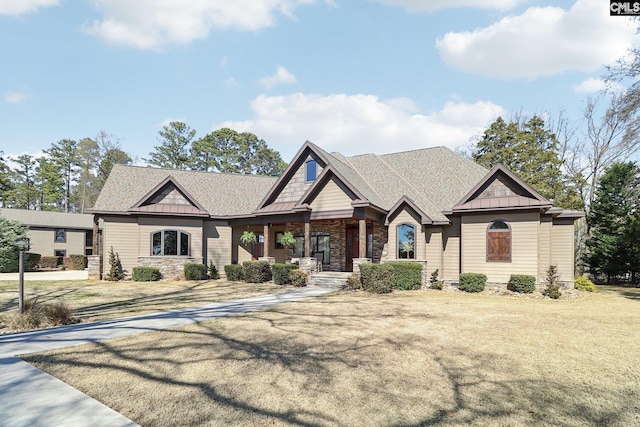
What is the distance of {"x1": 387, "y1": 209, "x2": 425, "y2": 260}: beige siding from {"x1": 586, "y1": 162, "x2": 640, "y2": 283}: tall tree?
552 inches

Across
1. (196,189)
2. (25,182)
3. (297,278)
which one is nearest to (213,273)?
(196,189)

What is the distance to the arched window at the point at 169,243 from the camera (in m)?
20.4

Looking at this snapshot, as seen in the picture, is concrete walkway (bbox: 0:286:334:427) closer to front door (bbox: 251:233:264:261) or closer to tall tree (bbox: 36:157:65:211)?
front door (bbox: 251:233:264:261)

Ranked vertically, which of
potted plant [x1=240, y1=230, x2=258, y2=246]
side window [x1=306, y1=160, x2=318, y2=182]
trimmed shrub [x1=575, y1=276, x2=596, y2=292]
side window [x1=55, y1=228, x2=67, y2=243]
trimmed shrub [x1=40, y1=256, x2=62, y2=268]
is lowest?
trimmed shrub [x1=40, y1=256, x2=62, y2=268]

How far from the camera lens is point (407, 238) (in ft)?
58.6

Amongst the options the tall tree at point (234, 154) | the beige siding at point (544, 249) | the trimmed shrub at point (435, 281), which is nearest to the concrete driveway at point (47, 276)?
the trimmed shrub at point (435, 281)

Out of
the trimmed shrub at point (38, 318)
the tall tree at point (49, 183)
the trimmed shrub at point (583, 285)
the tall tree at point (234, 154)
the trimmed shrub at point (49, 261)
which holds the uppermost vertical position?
the tall tree at point (234, 154)

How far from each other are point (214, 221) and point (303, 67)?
10747 millimetres

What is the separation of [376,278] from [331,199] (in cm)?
524

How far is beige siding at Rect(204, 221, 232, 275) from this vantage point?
862 inches

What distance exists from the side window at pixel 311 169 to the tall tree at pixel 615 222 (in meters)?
19.3

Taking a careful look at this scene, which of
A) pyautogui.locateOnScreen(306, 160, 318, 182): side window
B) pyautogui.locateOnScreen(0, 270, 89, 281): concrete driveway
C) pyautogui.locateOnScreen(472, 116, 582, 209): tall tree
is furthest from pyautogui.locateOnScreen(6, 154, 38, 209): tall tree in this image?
pyautogui.locateOnScreen(472, 116, 582, 209): tall tree

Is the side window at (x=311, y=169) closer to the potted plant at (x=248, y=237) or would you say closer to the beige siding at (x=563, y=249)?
the potted plant at (x=248, y=237)

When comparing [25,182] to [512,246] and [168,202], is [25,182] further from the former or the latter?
[512,246]
